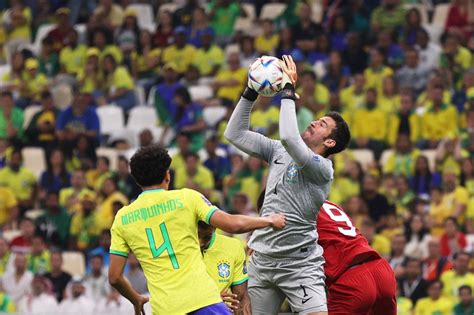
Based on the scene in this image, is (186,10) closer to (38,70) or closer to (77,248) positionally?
(38,70)

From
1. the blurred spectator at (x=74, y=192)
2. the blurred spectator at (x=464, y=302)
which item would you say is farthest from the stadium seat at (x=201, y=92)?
the blurred spectator at (x=464, y=302)

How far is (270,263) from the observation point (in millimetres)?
8914

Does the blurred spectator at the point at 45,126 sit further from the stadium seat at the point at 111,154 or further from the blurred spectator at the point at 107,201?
the blurred spectator at the point at 107,201

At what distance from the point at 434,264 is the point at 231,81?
17.3 ft

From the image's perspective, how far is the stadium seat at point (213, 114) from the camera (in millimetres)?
18375

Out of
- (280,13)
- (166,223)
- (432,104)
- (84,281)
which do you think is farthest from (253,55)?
(166,223)

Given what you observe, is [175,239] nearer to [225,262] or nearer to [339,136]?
[225,262]

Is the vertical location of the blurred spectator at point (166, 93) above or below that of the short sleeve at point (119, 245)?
below

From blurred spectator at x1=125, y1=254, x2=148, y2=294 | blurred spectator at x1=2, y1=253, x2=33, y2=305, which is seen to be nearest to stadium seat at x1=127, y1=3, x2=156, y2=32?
blurred spectator at x1=2, y1=253, x2=33, y2=305

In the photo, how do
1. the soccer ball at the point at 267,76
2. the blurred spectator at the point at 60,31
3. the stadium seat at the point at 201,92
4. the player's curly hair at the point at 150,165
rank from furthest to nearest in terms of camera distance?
the blurred spectator at the point at 60,31 < the stadium seat at the point at 201,92 < the soccer ball at the point at 267,76 < the player's curly hair at the point at 150,165

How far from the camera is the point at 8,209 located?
17719 mm

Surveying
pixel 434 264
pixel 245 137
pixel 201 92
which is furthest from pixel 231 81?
pixel 245 137

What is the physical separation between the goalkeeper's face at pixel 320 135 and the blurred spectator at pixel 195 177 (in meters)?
7.78

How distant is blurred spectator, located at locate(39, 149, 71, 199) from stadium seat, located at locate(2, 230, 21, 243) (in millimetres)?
724
